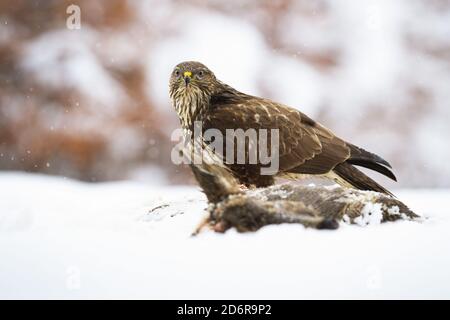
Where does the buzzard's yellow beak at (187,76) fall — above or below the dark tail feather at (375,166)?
above

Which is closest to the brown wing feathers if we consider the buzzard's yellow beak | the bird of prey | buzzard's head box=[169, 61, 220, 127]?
the bird of prey

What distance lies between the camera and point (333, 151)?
143 inches

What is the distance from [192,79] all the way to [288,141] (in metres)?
0.76

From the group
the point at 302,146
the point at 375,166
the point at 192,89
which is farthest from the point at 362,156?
the point at 192,89

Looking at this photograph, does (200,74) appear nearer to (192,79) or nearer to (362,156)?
(192,79)

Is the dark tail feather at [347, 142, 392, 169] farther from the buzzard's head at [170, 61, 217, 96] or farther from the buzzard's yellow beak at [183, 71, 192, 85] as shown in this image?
the buzzard's yellow beak at [183, 71, 192, 85]

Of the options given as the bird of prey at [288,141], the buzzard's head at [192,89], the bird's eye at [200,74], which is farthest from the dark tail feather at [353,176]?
the bird's eye at [200,74]

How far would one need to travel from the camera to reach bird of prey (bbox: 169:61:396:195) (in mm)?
3566

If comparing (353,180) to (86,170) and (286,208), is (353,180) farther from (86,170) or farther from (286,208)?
(86,170)

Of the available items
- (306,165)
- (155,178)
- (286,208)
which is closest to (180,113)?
(306,165)

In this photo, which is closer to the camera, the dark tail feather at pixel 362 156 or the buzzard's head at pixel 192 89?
the dark tail feather at pixel 362 156

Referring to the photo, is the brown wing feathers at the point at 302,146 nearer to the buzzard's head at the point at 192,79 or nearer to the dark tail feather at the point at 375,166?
the dark tail feather at the point at 375,166

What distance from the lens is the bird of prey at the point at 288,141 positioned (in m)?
3.57

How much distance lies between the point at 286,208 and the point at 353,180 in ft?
3.71
